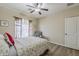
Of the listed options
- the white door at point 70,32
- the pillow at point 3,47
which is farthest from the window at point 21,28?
the white door at point 70,32

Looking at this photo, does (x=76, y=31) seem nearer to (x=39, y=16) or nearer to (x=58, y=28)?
(x=58, y=28)

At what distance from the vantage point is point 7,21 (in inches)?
56.4

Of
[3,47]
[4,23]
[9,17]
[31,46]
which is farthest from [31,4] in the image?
[3,47]

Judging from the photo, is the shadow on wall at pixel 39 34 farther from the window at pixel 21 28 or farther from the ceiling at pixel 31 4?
the ceiling at pixel 31 4

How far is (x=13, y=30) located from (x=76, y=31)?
1120 mm

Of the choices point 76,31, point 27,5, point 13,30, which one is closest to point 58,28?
point 76,31

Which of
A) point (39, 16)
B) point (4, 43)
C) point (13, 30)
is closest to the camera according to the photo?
point (4, 43)

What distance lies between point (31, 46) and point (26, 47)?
97 millimetres

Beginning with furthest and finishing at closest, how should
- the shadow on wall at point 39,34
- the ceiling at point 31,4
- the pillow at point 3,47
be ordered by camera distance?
the shadow on wall at point 39,34 → the ceiling at point 31,4 → the pillow at point 3,47

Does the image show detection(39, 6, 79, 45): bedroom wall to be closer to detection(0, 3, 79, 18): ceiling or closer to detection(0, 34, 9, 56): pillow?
detection(0, 3, 79, 18): ceiling

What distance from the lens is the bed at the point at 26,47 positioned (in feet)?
4.45

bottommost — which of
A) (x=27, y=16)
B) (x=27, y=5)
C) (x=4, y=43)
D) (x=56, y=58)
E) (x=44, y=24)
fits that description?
(x=56, y=58)

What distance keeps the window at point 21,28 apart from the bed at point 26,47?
9 cm

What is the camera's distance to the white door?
146 centimetres
